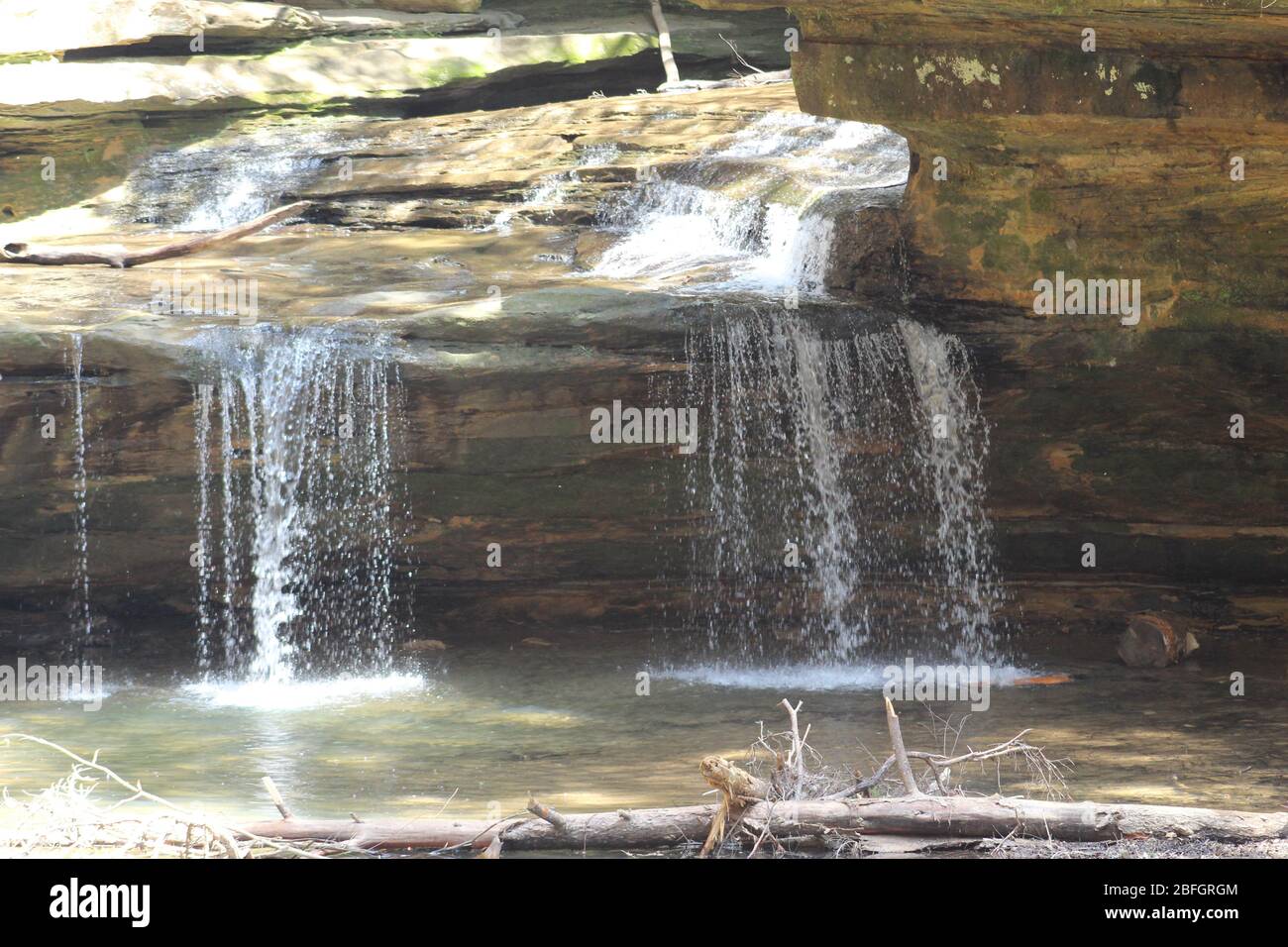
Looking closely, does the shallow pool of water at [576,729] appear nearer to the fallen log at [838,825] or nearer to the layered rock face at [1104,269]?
the layered rock face at [1104,269]

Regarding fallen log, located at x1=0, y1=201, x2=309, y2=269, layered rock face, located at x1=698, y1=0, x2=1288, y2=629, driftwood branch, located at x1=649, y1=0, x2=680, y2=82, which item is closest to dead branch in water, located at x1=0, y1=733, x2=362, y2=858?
layered rock face, located at x1=698, y1=0, x2=1288, y2=629

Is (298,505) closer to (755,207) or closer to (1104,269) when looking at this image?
(755,207)

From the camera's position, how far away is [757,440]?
8.96m

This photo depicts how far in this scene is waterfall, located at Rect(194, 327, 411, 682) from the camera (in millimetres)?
8656

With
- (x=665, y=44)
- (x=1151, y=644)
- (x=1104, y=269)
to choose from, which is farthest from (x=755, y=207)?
(x=665, y=44)

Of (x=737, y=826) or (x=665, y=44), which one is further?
(x=665, y=44)

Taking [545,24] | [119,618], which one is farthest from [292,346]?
[545,24]

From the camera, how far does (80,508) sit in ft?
29.0

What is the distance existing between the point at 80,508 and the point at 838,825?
601 cm

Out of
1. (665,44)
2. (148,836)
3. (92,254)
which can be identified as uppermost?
(665,44)

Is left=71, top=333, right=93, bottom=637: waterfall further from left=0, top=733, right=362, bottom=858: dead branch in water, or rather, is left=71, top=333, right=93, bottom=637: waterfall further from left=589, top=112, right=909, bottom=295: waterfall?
left=0, top=733, right=362, bottom=858: dead branch in water

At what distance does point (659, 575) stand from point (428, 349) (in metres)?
2.02

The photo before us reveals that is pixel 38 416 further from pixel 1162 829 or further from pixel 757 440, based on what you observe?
pixel 1162 829

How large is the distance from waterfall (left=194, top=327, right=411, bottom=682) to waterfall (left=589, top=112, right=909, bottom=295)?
230 centimetres
